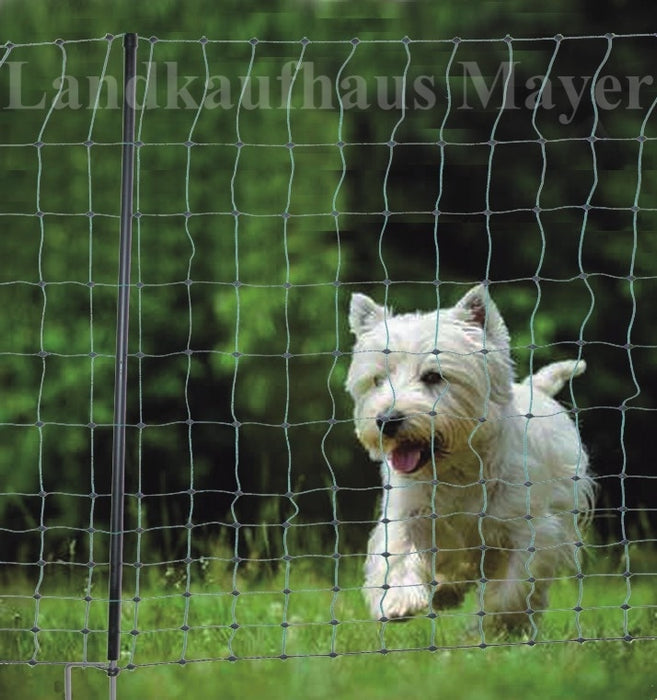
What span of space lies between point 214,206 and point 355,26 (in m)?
1.05

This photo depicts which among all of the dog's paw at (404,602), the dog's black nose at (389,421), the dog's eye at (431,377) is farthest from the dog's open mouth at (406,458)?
the dog's paw at (404,602)

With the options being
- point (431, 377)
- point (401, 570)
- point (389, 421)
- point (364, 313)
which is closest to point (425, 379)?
point (431, 377)

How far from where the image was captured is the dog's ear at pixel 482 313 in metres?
4.34

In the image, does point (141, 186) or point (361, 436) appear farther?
point (141, 186)

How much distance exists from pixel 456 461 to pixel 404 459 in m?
0.25

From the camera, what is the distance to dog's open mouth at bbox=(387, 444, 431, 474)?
4.36 meters

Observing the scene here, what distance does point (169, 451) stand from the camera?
567 cm

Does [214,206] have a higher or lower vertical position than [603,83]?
lower

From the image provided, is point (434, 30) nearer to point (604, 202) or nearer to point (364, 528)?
point (604, 202)

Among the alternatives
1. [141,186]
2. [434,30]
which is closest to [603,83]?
[434,30]

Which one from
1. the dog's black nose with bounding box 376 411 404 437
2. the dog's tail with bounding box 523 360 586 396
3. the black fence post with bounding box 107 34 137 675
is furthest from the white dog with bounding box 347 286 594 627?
the black fence post with bounding box 107 34 137 675

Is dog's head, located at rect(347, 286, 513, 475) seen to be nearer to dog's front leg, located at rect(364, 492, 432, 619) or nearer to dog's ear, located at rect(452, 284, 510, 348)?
dog's ear, located at rect(452, 284, 510, 348)

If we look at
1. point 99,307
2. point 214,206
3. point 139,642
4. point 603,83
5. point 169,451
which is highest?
point 603,83

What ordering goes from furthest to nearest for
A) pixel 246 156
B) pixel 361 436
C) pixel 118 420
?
pixel 246 156 → pixel 361 436 → pixel 118 420
